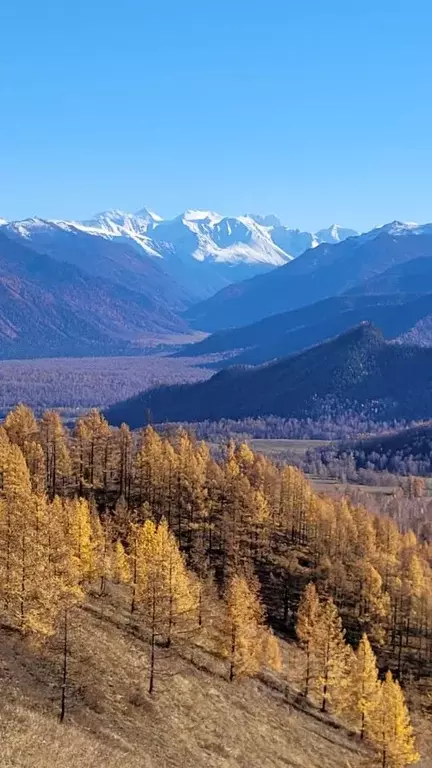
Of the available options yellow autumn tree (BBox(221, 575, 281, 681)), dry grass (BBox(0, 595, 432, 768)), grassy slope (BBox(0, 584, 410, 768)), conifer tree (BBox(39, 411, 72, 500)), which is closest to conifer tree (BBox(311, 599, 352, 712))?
dry grass (BBox(0, 595, 432, 768))

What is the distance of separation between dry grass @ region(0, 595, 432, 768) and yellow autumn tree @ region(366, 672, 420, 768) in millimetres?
2398

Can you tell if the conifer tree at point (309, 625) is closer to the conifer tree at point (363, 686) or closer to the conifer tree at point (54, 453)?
the conifer tree at point (363, 686)

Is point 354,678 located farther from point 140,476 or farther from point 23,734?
point 140,476

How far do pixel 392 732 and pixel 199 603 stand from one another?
27.3 meters

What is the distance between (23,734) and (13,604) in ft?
58.7

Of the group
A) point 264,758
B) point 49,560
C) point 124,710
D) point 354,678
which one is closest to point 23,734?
point 124,710

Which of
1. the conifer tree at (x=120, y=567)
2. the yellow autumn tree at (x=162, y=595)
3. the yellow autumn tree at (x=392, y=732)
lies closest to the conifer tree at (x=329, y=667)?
the yellow autumn tree at (x=392, y=732)

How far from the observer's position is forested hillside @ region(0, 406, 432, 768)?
212 ft

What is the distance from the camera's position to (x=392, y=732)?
80.9 metres

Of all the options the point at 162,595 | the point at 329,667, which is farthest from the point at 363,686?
the point at 162,595

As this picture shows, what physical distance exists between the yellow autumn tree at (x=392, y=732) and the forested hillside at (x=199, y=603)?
24cm

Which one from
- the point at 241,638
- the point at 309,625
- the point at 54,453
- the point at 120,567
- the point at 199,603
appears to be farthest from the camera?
the point at 54,453

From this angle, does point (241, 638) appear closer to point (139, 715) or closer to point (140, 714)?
point (140, 714)

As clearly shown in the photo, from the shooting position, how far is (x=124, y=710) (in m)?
63.3
